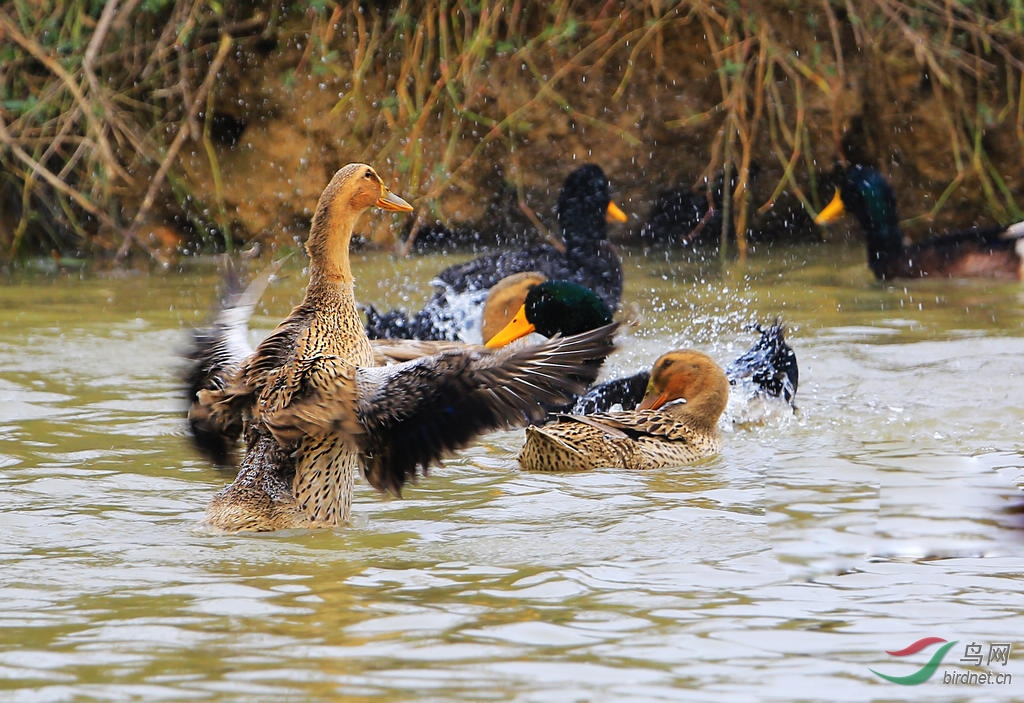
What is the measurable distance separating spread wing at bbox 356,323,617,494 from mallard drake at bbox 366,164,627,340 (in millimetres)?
2804

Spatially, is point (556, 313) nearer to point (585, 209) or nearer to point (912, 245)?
point (585, 209)

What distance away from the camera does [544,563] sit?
4441 millimetres

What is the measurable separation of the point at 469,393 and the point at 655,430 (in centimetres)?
170

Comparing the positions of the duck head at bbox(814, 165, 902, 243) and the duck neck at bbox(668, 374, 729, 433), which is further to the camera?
the duck head at bbox(814, 165, 902, 243)

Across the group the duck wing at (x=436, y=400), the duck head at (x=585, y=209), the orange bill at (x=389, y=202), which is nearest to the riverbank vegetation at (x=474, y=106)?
the duck head at (x=585, y=209)

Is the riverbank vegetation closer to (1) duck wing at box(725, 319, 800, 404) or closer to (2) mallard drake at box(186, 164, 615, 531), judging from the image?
(1) duck wing at box(725, 319, 800, 404)

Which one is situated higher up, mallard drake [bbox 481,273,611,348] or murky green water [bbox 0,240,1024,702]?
mallard drake [bbox 481,273,611,348]

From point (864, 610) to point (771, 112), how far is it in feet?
21.9

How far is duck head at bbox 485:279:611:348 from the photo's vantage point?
685 cm

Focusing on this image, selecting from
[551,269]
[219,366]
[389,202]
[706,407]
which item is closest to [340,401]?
[219,366]

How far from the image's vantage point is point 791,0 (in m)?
10.4

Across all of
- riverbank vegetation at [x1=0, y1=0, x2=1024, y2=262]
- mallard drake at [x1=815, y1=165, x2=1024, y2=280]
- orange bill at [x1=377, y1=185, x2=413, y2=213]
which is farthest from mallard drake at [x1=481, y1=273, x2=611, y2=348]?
mallard drake at [x1=815, y1=165, x2=1024, y2=280]

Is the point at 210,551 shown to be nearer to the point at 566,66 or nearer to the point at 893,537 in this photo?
the point at 893,537

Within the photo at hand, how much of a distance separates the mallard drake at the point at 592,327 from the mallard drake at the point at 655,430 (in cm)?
28
